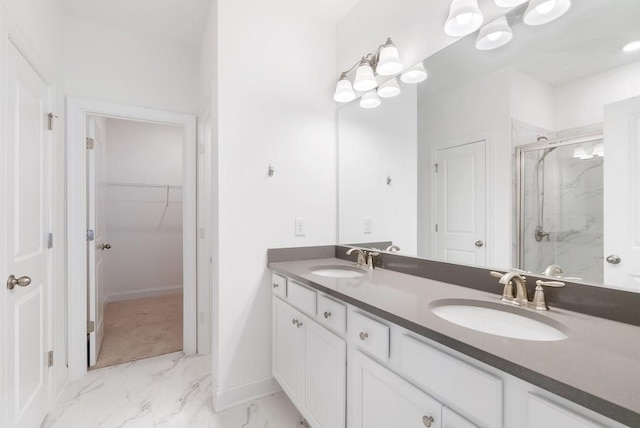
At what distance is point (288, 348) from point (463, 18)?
188 centimetres

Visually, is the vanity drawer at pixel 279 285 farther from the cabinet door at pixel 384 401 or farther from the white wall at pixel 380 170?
the cabinet door at pixel 384 401

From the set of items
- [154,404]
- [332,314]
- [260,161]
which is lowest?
[154,404]

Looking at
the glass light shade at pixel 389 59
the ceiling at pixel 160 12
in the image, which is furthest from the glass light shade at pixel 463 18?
the ceiling at pixel 160 12

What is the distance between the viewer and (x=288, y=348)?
1745mm

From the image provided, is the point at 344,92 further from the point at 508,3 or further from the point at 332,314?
the point at 332,314

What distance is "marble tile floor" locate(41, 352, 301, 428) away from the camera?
173cm

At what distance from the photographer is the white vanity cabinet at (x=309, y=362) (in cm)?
131

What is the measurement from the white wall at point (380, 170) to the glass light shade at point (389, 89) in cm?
3

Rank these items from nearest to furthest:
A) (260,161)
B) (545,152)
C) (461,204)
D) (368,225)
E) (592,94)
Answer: (592,94) < (545,152) < (461,204) < (260,161) < (368,225)

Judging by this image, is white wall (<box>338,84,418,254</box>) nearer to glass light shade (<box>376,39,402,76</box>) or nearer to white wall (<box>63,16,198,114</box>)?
glass light shade (<box>376,39,402,76</box>)

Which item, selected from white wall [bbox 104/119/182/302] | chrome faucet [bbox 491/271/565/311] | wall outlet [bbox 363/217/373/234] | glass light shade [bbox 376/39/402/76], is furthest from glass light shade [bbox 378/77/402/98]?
white wall [bbox 104/119/182/302]

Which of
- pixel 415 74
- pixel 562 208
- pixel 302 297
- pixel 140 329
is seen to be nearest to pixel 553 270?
pixel 562 208

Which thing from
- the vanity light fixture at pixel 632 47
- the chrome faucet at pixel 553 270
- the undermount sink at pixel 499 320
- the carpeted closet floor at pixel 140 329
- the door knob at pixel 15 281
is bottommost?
the carpeted closet floor at pixel 140 329

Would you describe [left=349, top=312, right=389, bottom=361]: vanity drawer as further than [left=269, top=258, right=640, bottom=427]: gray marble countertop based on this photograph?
Yes
